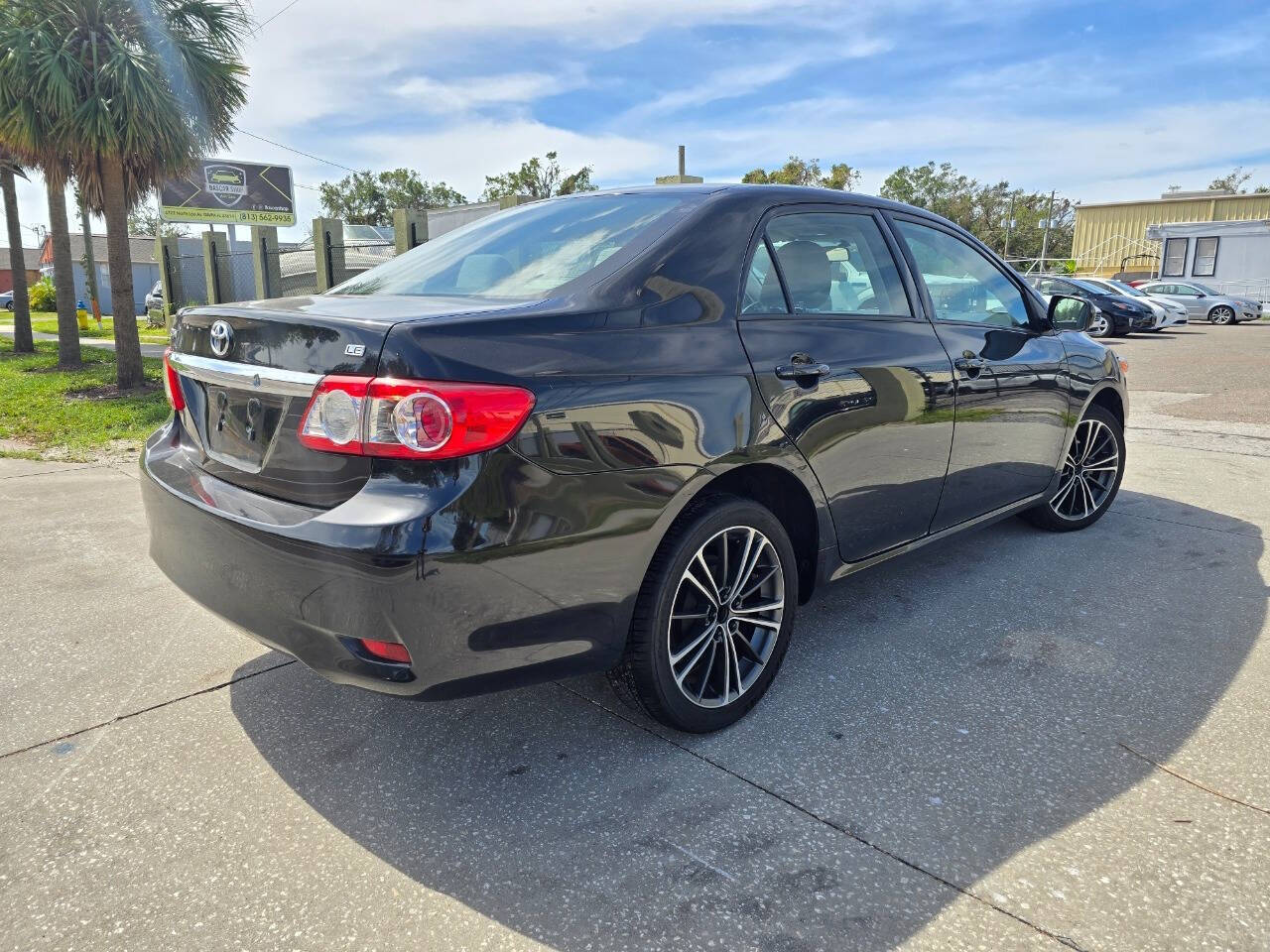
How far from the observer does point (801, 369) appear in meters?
2.79

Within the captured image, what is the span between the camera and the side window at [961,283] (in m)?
3.59

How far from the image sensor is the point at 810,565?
120 inches

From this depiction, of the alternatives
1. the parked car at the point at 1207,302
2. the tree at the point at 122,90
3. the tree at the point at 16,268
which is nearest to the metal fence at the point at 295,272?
the tree at the point at 16,268

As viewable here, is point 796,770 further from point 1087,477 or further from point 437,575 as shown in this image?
point 1087,477

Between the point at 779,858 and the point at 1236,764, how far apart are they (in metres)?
1.45

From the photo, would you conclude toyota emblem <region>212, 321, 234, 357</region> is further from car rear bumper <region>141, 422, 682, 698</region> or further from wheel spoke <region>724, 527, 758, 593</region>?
wheel spoke <region>724, 527, 758, 593</region>

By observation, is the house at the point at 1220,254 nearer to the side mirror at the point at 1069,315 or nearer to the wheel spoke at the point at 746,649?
the side mirror at the point at 1069,315

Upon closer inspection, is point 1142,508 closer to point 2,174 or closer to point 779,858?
point 779,858

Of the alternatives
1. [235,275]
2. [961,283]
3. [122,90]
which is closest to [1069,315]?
[961,283]

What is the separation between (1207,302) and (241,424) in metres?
31.7

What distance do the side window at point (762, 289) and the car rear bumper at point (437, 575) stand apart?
0.74 m

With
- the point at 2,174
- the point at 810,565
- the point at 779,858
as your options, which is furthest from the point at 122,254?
the point at 779,858

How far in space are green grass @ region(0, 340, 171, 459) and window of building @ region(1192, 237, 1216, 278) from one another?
39424mm

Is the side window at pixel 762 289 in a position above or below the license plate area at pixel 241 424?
above
